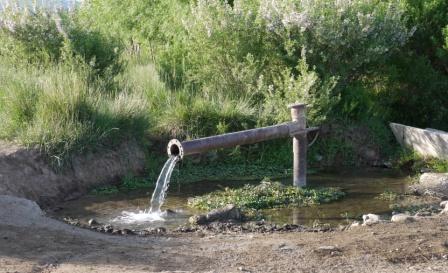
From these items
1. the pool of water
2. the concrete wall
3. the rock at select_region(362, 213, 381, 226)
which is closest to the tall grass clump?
the pool of water

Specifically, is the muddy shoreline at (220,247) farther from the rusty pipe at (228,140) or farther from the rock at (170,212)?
the rock at (170,212)

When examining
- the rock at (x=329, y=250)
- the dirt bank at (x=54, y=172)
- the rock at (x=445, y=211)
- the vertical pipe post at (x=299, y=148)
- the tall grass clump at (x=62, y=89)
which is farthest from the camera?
the tall grass clump at (x=62, y=89)

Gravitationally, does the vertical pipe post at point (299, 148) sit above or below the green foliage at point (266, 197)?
above

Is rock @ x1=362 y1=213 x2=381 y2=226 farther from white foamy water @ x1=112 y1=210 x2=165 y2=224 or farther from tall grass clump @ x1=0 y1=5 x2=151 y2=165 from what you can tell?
tall grass clump @ x1=0 y1=5 x2=151 y2=165

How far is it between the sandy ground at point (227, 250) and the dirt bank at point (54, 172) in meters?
2.05

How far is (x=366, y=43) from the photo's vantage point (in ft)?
44.0

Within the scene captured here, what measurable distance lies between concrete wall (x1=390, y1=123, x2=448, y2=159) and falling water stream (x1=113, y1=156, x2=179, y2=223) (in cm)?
461

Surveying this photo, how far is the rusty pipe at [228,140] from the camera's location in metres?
9.19

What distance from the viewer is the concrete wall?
1273 centimetres

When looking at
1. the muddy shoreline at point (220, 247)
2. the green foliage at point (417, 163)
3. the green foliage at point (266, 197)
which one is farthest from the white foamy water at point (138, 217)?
the green foliage at point (417, 163)

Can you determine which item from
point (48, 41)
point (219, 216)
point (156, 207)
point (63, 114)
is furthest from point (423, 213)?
point (48, 41)

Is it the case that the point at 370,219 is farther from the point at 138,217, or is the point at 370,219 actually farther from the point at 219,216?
the point at 138,217

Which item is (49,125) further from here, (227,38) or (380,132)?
(380,132)

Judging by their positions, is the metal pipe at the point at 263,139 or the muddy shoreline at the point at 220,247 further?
the metal pipe at the point at 263,139
